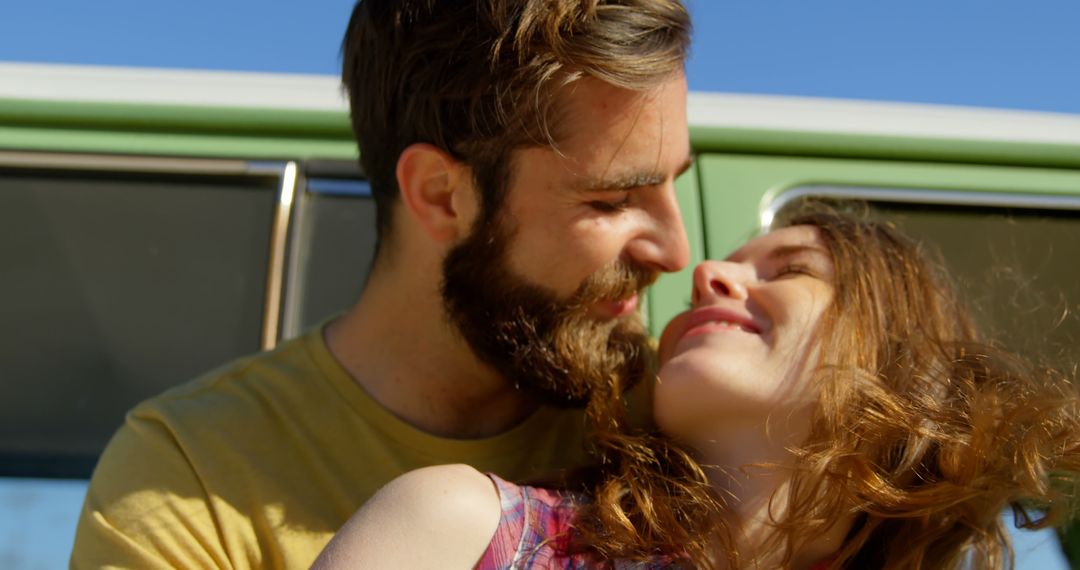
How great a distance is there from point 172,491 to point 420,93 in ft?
3.00

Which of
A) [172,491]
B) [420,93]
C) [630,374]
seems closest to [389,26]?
[420,93]

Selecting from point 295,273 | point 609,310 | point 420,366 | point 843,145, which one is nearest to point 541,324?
point 609,310

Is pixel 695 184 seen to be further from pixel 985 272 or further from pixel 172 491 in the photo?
pixel 172 491

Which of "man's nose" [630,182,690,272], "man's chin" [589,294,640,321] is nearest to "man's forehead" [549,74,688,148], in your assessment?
"man's nose" [630,182,690,272]

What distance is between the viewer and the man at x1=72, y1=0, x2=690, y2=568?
1892 millimetres

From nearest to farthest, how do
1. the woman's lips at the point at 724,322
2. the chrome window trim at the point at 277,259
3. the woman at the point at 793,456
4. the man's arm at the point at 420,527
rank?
1. the man's arm at the point at 420,527
2. the woman at the point at 793,456
3. the woman's lips at the point at 724,322
4. the chrome window trim at the point at 277,259

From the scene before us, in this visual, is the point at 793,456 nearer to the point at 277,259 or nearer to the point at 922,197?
the point at 922,197

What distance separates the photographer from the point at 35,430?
2.14 meters

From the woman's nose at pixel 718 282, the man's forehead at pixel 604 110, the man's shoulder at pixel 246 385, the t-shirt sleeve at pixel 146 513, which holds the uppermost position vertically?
the man's forehead at pixel 604 110

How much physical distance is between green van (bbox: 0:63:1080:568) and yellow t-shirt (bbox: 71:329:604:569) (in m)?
0.20

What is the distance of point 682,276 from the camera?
85.2 inches

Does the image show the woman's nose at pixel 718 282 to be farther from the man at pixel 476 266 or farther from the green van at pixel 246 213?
the green van at pixel 246 213

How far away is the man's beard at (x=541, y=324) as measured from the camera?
2004 millimetres

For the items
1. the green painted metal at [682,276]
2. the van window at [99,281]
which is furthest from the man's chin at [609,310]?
the van window at [99,281]
